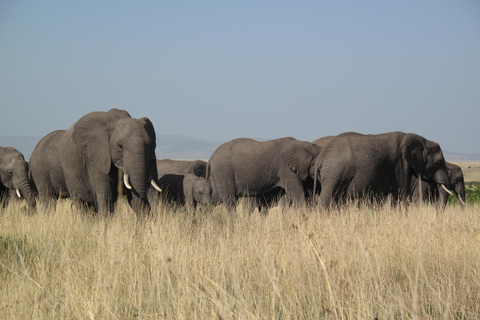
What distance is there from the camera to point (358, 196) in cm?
1264

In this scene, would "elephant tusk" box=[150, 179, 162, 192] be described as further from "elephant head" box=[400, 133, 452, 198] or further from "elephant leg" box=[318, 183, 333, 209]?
"elephant head" box=[400, 133, 452, 198]

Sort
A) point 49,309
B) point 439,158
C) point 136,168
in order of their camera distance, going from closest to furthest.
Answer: point 49,309 < point 136,168 < point 439,158

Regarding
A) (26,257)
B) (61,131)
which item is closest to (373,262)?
(26,257)

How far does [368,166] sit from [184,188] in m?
6.00

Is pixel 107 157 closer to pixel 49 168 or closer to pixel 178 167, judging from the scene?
pixel 49 168

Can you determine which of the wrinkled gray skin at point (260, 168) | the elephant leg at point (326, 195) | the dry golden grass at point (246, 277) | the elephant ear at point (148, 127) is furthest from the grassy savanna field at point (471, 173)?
the dry golden grass at point (246, 277)

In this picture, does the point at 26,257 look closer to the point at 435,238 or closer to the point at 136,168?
the point at 136,168

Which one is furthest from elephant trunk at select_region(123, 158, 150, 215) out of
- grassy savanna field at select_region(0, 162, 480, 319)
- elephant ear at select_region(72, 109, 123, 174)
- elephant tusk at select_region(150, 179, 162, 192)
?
grassy savanna field at select_region(0, 162, 480, 319)

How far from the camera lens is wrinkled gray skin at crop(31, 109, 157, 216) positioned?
9117mm

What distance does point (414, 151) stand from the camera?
521 inches

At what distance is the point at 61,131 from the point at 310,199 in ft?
20.2

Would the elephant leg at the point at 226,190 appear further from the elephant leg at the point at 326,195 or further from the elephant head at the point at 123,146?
the elephant head at the point at 123,146

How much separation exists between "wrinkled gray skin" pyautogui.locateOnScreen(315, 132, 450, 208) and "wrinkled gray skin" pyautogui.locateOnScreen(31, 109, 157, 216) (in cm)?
453

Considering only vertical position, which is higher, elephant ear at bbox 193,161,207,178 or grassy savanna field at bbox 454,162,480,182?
elephant ear at bbox 193,161,207,178
